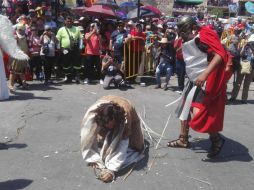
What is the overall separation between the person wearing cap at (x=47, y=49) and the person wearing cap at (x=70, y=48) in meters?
0.25

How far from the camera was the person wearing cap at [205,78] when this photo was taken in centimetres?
557

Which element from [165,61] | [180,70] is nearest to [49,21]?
[165,61]

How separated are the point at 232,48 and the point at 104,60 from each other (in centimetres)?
322

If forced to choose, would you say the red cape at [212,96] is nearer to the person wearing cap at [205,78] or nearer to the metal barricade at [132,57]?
the person wearing cap at [205,78]

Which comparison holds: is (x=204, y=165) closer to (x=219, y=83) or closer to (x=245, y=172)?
(x=245, y=172)

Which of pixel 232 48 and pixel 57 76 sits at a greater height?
pixel 232 48

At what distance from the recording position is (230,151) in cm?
632

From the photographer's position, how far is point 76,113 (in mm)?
8242

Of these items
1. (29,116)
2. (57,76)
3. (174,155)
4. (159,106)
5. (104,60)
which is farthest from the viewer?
(57,76)

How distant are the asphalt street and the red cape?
0.51m

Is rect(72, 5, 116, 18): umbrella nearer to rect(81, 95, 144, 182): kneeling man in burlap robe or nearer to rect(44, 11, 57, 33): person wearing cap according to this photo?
rect(44, 11, 57, 33): person wearing cap

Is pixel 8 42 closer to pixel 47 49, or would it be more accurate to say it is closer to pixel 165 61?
pixel 47 49

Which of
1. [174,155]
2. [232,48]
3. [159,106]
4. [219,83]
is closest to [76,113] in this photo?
[159,106]

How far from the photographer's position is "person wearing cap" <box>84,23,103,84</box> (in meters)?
11.8
